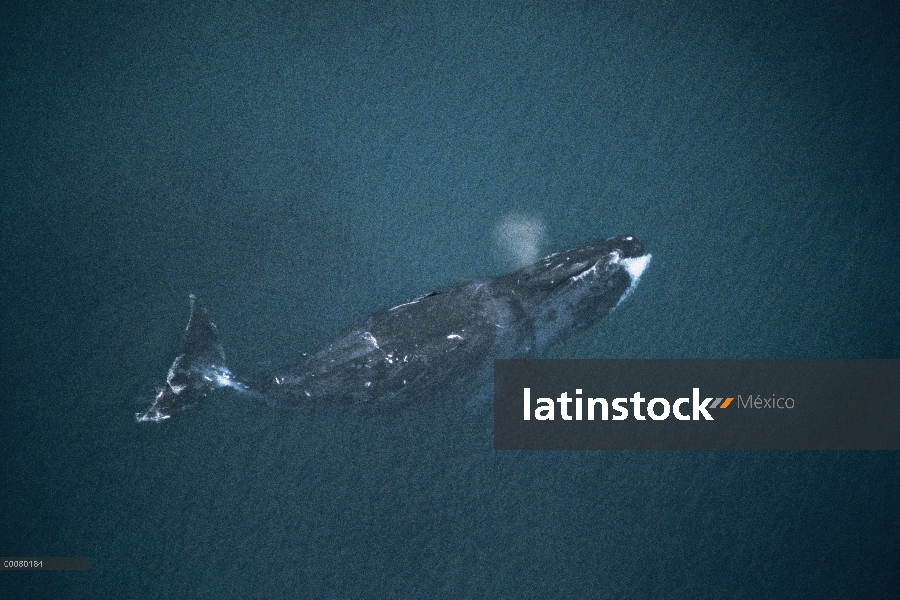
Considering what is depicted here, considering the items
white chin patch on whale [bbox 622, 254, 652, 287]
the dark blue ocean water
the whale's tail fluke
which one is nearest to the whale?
the whale's tail fluke

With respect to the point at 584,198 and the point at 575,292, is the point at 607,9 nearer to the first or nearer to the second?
the point at 584,198

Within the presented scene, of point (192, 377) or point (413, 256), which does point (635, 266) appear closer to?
point (413, 256)

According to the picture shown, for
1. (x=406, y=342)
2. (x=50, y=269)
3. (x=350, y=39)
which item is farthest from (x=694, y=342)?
(x=50, y=269)

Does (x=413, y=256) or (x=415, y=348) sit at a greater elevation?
(x=413, y=256)

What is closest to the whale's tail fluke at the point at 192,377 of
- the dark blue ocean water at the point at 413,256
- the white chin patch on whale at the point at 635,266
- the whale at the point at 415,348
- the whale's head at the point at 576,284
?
the whale at the point at 415,348

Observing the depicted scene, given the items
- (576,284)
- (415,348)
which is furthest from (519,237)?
(415,348)

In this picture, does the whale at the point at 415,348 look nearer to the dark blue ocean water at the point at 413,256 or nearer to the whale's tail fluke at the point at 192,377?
the whale's tail fluke at the point at 192,377
